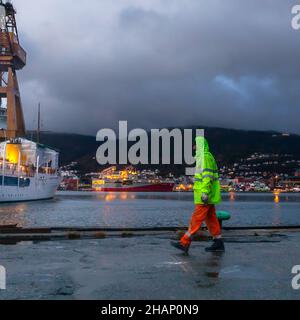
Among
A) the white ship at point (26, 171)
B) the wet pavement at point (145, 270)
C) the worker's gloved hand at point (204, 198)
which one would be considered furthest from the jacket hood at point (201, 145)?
the white ship at point (26, 171)

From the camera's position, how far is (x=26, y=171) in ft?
284

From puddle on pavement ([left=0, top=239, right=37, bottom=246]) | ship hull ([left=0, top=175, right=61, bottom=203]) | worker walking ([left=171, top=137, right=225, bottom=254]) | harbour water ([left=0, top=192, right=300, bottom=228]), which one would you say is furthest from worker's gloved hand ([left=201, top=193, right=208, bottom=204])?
ship hull ([left=0, top=175, right=61, bottom=203])

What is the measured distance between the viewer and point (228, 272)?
7.29 meters

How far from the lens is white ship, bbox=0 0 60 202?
9050cm

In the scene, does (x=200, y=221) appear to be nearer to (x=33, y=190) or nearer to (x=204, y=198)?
(x=204, y=198)

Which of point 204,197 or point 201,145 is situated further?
point 201,145

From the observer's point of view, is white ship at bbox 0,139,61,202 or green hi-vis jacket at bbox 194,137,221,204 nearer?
green hi-vis jacket at bbox 194,137,221,204

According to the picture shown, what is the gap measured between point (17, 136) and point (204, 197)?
3655 inches

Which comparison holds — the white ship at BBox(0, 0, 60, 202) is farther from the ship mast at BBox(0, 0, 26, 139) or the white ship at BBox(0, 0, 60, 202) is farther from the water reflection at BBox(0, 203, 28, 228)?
the water reflection at BBox(0, 203, 28, 228)

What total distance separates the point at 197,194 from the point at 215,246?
106cm

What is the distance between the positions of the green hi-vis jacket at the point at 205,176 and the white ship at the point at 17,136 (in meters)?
77.1

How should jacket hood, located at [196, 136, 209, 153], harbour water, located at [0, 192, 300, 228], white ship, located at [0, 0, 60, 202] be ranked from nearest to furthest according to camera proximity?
jacket hood, located at [196, 136, 209, 153] → harbour water, located at [0, 192, 300, 228] → white ship, located at [0, 0, 60, 202]

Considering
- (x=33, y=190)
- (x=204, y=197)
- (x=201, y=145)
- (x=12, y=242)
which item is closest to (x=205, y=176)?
(x=204, y=197)
